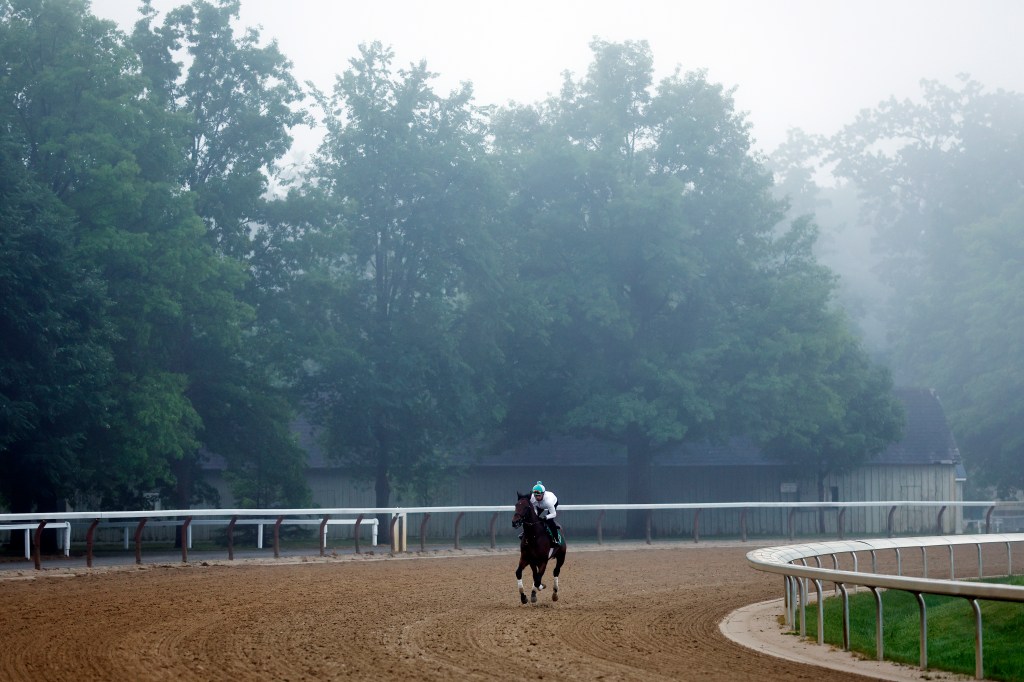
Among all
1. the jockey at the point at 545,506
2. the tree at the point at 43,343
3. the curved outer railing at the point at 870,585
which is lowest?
the curved outer railing at the point at 870,585

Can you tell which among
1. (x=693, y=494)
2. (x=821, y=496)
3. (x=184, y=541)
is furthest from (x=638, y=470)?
(x=184, y=541)

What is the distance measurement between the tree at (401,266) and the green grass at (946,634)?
24.6m

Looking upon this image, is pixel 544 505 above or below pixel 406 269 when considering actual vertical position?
below

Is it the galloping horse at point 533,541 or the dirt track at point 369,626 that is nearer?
the dirt track at point 369,626

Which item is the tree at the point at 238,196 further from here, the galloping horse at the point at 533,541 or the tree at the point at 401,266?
the galloping horse at the point at 533,541

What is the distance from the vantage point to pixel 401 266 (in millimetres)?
43406

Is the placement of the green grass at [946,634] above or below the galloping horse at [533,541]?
below

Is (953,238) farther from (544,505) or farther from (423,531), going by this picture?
(544,505)

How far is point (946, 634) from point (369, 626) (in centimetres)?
644

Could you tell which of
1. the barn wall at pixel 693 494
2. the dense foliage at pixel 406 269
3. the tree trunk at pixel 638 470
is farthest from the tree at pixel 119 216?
the tree trunk at pixel 638 470

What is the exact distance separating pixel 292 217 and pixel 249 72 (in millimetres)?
4727

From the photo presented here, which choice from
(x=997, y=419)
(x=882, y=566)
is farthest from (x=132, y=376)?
(x=997, y=419)

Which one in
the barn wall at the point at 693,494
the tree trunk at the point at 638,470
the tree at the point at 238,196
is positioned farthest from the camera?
the barn wall at the point at 693,494

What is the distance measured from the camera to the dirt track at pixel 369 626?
463 inches
